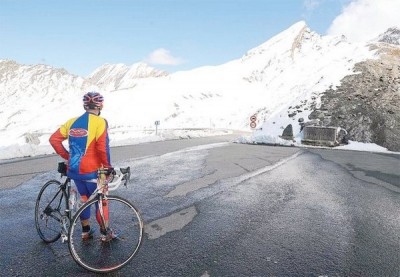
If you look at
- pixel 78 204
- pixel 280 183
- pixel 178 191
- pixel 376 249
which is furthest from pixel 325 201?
pixel 78 204

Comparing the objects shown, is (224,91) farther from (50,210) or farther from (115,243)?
(115,243)

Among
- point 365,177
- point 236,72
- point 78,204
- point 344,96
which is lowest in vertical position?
point 365,177

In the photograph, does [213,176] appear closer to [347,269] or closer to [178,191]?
[178,191]

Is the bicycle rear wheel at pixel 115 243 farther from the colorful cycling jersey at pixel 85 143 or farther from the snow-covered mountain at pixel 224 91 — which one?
the snow-covered mountain at pixel 224 91

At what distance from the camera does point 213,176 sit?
Answer: 32.6 feet

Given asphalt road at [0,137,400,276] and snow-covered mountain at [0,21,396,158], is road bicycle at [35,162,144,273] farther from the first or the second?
snow-covered mountain at [0,21,396,158]

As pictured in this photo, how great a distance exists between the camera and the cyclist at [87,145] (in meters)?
4.19

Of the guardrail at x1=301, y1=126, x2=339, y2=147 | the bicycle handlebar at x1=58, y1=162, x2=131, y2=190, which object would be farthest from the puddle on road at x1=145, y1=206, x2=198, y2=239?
the guardrail at x1=301, y1=126, x2=339, y2=147

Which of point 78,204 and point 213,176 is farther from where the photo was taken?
point 213,176

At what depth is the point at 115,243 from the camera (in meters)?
4.38

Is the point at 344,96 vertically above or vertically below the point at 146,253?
above

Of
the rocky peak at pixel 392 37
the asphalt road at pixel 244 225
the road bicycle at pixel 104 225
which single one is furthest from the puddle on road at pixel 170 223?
the rocky peak at pixel 392 37

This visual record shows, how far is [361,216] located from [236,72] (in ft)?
322

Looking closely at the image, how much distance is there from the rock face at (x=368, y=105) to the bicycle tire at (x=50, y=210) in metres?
20.4
